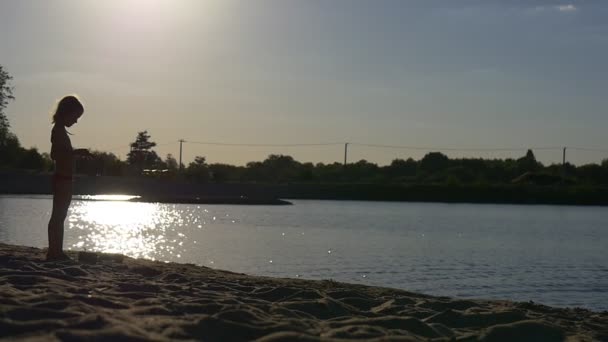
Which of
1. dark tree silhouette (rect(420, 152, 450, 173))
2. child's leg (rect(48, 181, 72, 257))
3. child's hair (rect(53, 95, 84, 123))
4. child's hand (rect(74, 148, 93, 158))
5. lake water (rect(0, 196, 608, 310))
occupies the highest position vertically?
dark tree silhouette (rect(420, 152, 450, 173))

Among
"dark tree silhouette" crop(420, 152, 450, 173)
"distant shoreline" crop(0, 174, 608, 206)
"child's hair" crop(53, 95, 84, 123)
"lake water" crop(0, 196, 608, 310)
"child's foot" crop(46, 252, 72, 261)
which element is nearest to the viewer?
"child's hair" crop(53, 95, 84, 123)

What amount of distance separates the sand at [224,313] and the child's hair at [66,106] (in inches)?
76.9

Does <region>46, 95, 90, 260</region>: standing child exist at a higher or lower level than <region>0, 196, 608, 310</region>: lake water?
higher

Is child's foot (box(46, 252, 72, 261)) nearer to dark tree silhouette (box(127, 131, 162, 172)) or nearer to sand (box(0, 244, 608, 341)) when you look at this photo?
sand (box(0, 244, 608, 341))

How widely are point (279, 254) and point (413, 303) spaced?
39.0 feet

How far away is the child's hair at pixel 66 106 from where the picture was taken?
10.0 meters

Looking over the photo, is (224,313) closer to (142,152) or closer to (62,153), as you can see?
(62,153)

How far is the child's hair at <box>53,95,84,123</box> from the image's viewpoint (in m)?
10.0

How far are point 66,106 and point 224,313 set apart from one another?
4.87 metres

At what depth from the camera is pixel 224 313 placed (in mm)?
6352

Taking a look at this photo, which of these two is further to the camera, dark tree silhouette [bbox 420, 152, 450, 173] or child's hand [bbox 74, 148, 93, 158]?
dark tree silhouette [bbox 420, 152, 450, 173]

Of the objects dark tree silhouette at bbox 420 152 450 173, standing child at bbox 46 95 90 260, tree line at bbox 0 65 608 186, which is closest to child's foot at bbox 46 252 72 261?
standing child at bbox 46 95 90 260

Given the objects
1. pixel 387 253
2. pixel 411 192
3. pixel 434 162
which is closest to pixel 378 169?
pixel 434 162

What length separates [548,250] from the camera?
2617 cm
